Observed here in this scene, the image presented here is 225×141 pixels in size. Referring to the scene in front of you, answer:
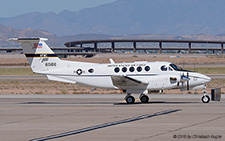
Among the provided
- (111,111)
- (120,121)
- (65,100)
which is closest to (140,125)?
(120,121)

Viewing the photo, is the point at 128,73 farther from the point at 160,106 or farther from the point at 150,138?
the point at 150,138

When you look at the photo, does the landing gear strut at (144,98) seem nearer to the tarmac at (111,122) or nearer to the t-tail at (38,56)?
the tarmac at (111,122)

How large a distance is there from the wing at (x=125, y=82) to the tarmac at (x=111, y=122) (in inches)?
55.3

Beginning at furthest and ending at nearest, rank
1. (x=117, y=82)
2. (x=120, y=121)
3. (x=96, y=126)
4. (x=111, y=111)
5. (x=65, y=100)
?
(x=65, y=100), (x=117, y=82), (x=111, y=111), (x=120, y=121), (x=96, y=126)

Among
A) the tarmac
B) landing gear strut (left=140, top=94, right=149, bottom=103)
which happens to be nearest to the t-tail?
the tarmac

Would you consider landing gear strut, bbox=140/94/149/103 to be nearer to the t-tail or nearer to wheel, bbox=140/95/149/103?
wheel, bbox=140/95/149/103

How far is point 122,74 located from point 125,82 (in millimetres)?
693

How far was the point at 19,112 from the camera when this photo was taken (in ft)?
82.8

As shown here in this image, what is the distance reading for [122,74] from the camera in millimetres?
29484

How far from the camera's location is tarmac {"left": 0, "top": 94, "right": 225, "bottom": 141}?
17328 mm

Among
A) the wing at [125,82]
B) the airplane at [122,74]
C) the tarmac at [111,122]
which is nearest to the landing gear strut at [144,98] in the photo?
the airplane at [122,74]

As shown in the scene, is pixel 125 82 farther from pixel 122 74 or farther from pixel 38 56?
pixel 38 56

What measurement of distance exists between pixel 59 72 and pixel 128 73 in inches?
173

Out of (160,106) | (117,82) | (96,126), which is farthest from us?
(117,82)
